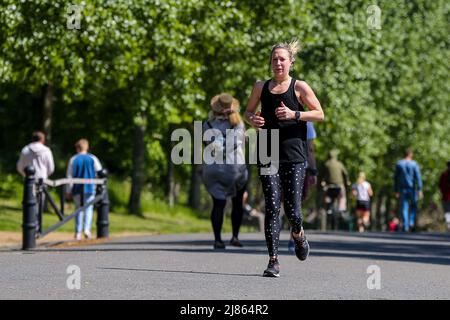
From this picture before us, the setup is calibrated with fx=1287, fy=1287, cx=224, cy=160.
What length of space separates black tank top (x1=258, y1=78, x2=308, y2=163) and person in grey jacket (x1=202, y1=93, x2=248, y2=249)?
472 centimetres

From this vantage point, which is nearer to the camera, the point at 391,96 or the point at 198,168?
the point at 198,168

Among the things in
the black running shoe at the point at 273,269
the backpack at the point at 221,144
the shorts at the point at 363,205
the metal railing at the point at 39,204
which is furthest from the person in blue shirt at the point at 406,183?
the black running shoe at the point at 273,269

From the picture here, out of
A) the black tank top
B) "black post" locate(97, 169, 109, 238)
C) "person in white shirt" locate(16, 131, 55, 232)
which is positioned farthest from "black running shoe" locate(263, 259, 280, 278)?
"person in white shirt" locate(16, 131, 55, 232)

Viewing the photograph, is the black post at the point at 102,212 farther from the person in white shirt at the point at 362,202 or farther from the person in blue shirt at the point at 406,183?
the person in white shirt at the point at 362,202

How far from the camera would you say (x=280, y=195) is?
37.7ft

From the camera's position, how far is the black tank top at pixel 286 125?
11.3 meters

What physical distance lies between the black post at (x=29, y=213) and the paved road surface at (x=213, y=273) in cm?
26

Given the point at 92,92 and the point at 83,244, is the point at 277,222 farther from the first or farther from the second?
the point at 92,92

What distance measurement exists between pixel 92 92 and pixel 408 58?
19.2 metres

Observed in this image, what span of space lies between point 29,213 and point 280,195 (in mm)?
6522

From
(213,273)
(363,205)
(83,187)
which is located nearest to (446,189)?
(363,205)
